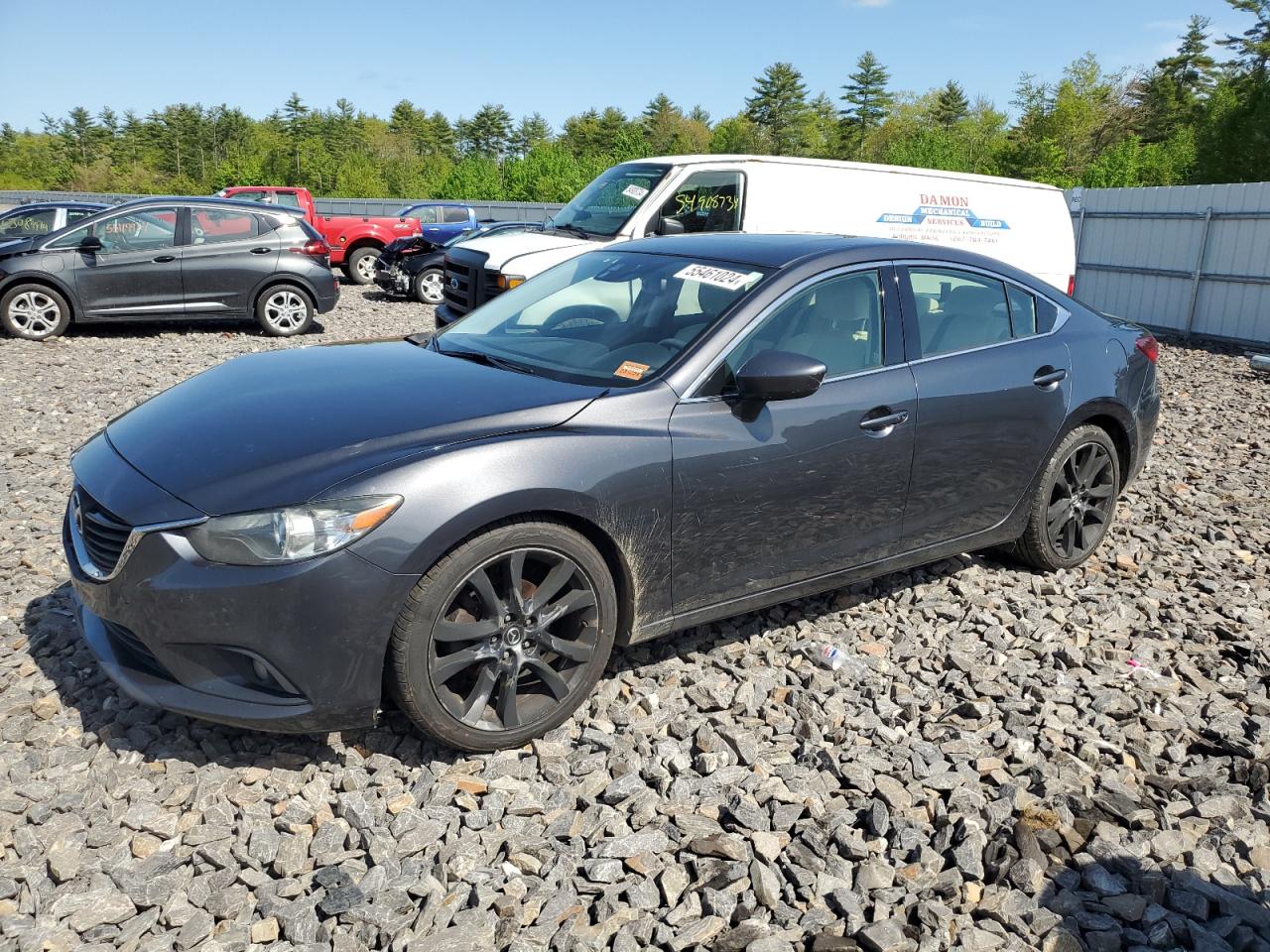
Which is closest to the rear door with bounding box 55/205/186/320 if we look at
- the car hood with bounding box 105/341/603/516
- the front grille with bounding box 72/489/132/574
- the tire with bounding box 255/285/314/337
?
the tire with bounding box 255/285/314/337

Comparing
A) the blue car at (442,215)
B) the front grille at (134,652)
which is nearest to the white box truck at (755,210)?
the front grille at (134,652)

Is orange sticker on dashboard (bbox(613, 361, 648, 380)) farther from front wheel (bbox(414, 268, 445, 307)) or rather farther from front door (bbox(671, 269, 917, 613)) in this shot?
front wheel (bbox(414, 268, 445, 307))

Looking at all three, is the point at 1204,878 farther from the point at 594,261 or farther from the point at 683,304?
the point at 594,261

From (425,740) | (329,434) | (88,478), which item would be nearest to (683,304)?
(329,434)

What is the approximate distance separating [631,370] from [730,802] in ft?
5.09

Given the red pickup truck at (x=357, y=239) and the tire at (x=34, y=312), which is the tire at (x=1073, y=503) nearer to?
the tire at (x=34, y=312)

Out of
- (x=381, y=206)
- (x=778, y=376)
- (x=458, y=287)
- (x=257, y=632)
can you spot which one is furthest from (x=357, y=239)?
(x=381, y=206)

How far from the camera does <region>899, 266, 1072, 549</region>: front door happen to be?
425 centimetres

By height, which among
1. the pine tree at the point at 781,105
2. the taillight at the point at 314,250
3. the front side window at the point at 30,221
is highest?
the pine tree at the point at 781,105

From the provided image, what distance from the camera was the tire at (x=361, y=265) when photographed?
19.8 metres

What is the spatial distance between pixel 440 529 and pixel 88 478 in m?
1.32

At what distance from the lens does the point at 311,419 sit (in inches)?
132

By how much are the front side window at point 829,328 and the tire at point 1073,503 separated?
4.33 feet

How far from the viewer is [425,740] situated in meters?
3.45
